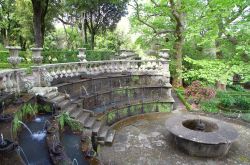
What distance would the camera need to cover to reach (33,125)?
20.6 feet

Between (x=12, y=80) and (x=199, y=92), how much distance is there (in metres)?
10.3

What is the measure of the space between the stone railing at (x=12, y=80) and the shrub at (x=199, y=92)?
9.77m

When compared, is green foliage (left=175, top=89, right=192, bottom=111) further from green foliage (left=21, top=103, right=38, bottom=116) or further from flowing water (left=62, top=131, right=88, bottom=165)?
green foliage (left=21, top=103, right=38, bottom=116)

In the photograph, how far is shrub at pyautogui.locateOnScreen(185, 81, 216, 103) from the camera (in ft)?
42.6

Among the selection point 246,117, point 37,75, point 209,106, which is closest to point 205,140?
point 246,117

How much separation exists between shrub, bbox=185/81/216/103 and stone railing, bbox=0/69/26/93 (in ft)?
32.1

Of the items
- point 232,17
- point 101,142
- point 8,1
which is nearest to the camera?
point 101,142

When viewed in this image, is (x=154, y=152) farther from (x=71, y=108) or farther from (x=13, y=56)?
(x=13, y=56)

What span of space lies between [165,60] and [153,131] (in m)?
5.16

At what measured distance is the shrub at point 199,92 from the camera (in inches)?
511

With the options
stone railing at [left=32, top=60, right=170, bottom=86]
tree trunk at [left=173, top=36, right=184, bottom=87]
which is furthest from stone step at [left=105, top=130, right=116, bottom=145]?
tree trunk at [left=173, top=36, right=184, bottom=87]

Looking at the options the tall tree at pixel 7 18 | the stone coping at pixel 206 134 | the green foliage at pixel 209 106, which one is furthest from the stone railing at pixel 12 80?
the tall tree at pixel 7 18

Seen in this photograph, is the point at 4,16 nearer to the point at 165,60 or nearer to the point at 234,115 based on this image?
the point at 165,60

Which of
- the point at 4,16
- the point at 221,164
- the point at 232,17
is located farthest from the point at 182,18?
the point at 4,16
